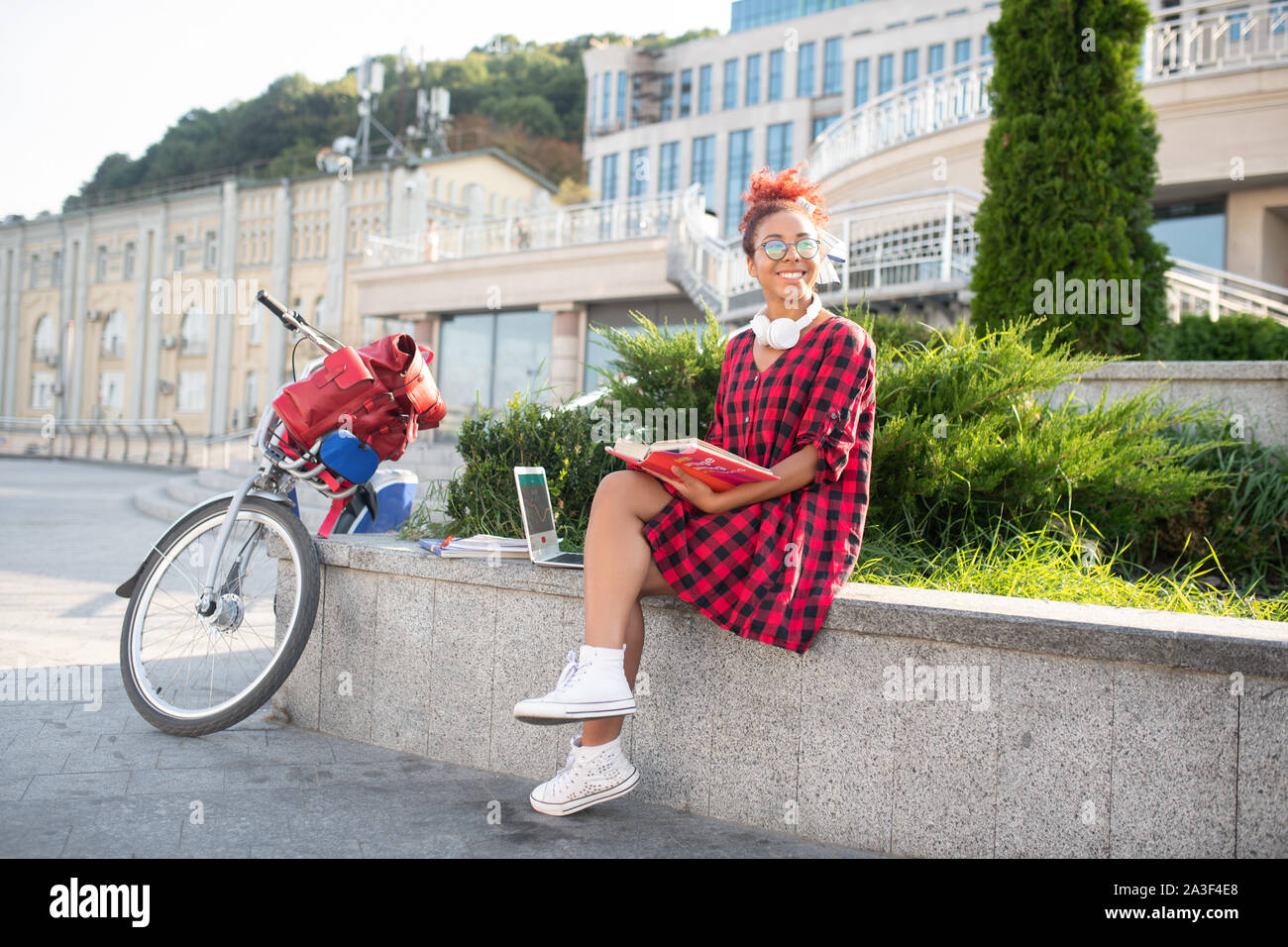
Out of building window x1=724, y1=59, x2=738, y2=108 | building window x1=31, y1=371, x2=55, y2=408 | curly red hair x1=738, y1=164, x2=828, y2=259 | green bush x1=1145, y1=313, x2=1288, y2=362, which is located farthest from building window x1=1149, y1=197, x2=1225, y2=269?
building window x1=31, y1=371, x2=55, y2=408

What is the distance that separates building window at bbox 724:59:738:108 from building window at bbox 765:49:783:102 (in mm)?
2064

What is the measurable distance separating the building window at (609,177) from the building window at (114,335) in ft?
75.2

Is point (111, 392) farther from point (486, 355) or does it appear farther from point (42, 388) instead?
point (486, 355)

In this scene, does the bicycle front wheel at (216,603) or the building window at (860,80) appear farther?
the building window at (860,80)

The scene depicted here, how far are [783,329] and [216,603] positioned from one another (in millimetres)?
2364

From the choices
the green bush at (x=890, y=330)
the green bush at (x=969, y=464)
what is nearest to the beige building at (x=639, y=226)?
the green bush at (x=890, y=330)

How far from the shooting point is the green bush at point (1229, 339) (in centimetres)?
966

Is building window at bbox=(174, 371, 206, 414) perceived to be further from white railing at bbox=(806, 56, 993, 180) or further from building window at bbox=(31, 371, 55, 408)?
white railing at bbox=(806, 56, 993, 180)

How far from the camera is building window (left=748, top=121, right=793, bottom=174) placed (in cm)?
4822

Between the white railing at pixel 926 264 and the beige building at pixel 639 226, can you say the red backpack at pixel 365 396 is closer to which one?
the beige building at pixel 639 226
